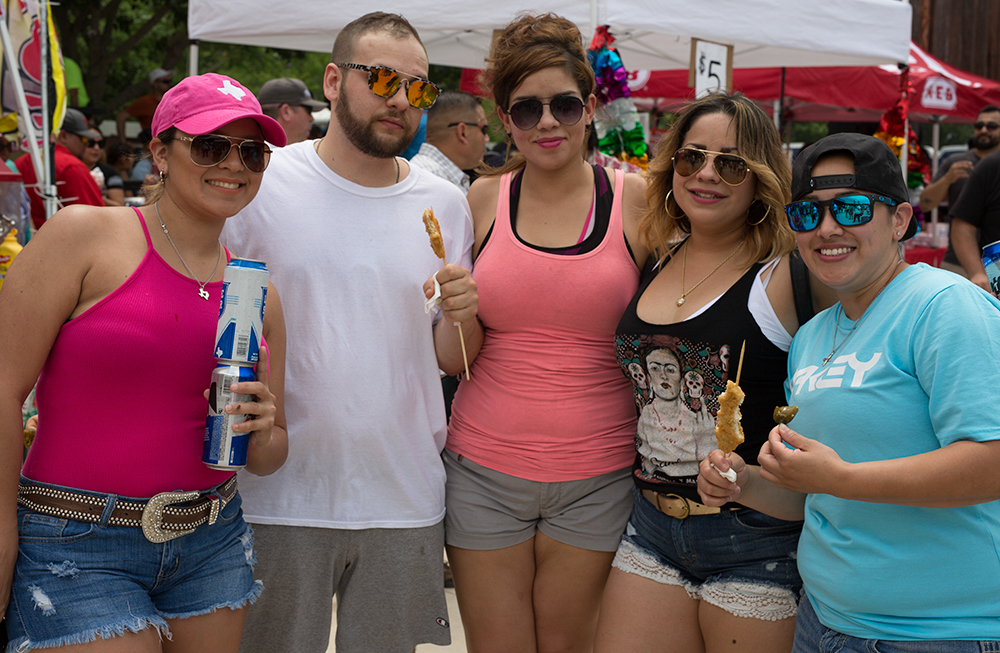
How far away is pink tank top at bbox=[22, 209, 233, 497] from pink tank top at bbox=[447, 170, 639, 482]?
3.43 feet

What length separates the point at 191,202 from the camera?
7.47 feet

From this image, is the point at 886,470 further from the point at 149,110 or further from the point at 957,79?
the point at 149,110

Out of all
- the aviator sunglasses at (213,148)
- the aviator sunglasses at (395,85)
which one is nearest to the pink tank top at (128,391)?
the aviator sunglasses at (213,148)

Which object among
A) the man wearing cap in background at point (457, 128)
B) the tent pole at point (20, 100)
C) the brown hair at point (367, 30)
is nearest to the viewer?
the brown hair at point (367, 30)

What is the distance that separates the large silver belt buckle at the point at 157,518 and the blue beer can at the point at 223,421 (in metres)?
0.17

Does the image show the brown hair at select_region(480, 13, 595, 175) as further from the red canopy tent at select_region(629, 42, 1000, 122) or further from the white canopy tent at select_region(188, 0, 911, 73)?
the red canopy tent at select_region(629, 42, 1000, 122)

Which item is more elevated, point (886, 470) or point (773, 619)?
point (886, 470)

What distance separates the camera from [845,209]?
2111mm

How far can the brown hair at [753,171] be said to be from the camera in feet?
8.68

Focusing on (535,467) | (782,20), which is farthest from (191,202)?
(782,20)

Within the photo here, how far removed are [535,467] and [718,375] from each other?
0.70m

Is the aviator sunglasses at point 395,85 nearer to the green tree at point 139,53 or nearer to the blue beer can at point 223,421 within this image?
the blue beer can at point 223,421

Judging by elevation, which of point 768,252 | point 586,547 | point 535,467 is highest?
point 768,252

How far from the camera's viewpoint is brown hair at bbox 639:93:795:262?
2646 mm
